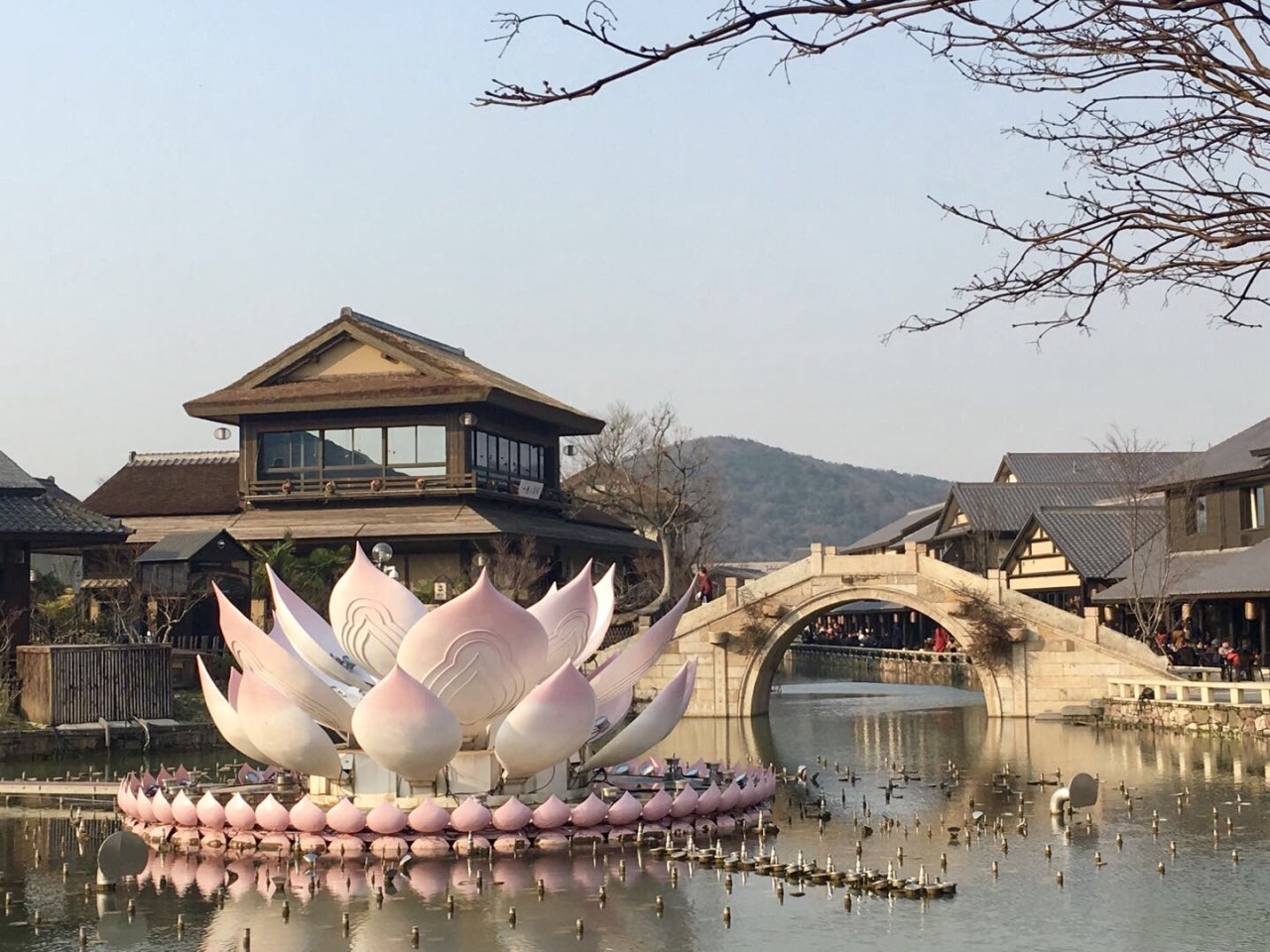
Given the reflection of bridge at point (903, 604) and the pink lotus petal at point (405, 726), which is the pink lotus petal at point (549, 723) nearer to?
the pink lotus petal at point (405, 726)

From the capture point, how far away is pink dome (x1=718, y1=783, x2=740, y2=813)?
872 inches

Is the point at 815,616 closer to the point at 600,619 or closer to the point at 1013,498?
the point at 600,619

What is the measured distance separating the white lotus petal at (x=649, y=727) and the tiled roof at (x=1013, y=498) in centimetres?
4556

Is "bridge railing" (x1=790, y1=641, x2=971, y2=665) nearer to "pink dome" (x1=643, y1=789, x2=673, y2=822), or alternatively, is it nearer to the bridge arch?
the bridge arch

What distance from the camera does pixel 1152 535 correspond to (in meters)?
50.8

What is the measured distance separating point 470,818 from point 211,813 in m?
3.46

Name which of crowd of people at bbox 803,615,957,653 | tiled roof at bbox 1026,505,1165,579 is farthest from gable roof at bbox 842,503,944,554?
tiled roof at bbox 1026,505,1165,579

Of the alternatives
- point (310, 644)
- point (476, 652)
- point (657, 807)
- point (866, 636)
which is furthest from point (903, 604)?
point (866, 636)

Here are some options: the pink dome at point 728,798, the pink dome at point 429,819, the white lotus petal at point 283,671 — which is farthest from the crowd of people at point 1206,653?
the white lotus petal at point 283,671

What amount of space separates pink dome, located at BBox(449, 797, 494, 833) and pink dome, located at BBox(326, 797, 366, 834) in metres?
1.09

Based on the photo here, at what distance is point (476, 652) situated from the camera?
19.9m

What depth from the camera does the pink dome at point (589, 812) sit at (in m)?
20.5

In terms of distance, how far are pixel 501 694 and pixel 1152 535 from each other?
34752mm

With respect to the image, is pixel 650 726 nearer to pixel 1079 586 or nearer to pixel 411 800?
pixel 411 800
